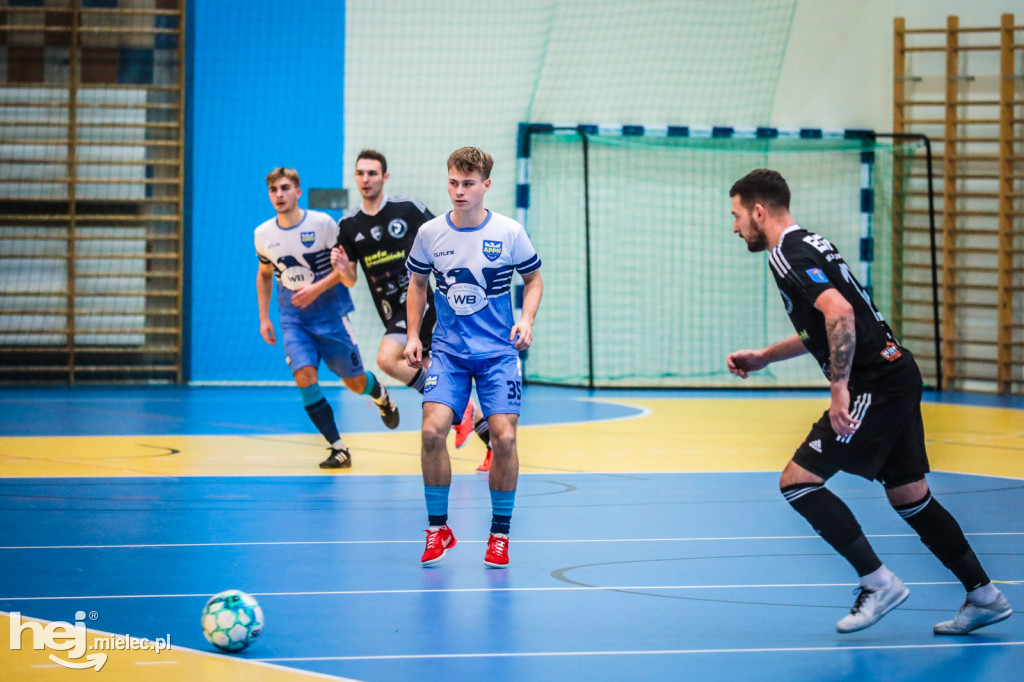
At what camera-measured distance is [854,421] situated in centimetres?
425

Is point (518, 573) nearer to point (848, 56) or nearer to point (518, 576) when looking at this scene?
point (518, 576)

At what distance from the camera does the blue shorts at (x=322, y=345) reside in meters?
8.60

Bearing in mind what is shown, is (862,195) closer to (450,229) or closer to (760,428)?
(760,428)

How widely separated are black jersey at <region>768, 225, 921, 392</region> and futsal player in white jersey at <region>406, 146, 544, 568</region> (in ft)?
4.63

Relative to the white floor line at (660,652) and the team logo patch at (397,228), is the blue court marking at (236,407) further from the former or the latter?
the white floor line at (660,652)

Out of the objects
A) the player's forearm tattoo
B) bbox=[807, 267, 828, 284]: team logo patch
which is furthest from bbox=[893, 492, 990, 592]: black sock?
bbox=[807, 267, 828, 284]: team logo patch

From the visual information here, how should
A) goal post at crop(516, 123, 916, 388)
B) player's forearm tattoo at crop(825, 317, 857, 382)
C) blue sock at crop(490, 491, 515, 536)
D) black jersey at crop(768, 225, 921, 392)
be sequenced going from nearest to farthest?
player's forearm tattoo at crop(825, 317, 857, 382), black jersey at crop(768, 225, 921, 392), blue sock at crop(490, 491, 515, 536), goal post at crop(516, 123, 916, 388)

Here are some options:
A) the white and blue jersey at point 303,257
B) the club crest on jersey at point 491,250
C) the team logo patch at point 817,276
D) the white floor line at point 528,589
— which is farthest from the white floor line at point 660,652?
the white and blue jersey at point 303,257

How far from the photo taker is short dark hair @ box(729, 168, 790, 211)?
4414 mm

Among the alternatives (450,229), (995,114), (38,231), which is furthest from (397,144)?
(450,229)

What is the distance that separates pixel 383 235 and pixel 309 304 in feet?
2.68

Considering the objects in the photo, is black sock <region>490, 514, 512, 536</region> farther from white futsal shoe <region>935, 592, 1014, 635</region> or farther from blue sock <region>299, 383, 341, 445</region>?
blue sock <region>299, 383, 341, 445</region>

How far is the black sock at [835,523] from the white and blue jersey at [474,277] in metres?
1.68

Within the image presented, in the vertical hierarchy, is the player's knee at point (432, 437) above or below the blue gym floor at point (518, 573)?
above
